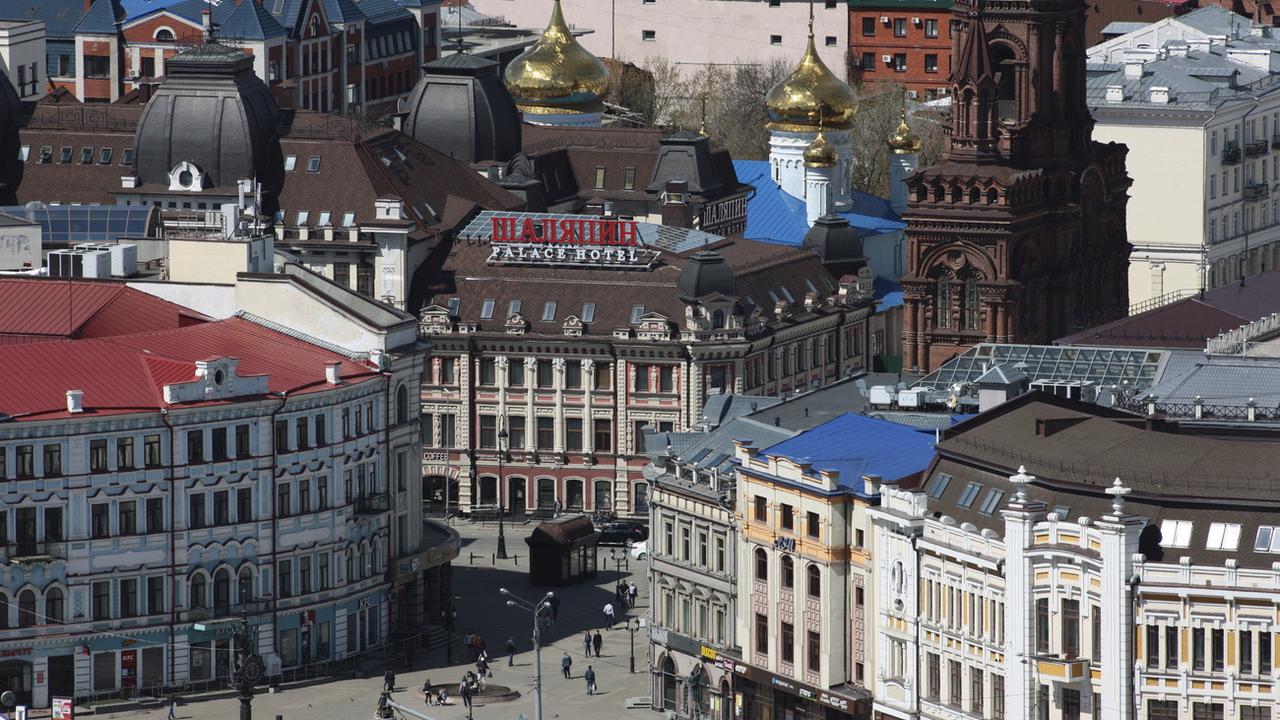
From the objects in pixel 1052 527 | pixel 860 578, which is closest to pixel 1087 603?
pixel 1052 527

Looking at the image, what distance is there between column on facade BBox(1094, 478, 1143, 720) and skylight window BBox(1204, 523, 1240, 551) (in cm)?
258

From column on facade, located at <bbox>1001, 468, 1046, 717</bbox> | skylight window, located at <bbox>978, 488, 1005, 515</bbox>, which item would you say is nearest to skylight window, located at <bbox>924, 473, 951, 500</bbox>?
skylight window, located at <bbox>978, 488, 1005, 515</bbox>

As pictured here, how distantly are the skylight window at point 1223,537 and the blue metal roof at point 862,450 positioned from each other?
1993 centimetres

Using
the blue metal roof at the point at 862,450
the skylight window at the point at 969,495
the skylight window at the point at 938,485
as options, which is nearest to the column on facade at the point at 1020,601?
the skylight window at the point at 969,495

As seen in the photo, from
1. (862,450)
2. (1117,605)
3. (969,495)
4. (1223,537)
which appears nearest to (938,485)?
(969,495)

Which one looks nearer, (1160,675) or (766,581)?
(1160,675)

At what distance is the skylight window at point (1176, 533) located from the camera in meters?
174

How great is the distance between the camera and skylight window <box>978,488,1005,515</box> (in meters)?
181

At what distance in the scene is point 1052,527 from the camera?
176 meters

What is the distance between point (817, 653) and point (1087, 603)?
862 inches

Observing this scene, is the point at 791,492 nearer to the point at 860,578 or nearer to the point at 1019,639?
the point at 860,578

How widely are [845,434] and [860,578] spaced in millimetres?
8659

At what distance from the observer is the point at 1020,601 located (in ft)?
580

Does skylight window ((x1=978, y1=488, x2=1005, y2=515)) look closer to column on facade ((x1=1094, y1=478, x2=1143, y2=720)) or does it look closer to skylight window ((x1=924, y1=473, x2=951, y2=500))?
skylight window ((x1=924, y1=473, x2=951, y2=500))
